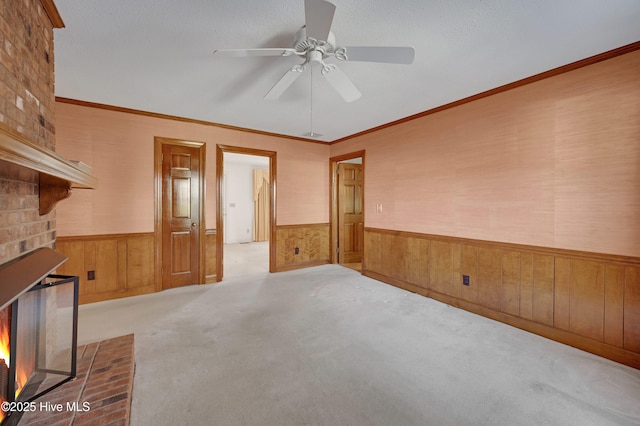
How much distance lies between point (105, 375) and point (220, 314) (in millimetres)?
1358

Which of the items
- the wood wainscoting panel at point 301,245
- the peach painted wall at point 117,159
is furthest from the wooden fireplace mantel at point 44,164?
the wood wainscoting panel at point 301,245

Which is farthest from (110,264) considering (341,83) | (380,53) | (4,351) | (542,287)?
(542,287)

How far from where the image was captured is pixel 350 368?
2.04 metres

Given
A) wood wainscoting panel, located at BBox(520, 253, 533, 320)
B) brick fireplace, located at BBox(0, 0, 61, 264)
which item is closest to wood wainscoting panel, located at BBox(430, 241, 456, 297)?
wood wainscoting panel, located at BBox(520, 253, 533, 320)

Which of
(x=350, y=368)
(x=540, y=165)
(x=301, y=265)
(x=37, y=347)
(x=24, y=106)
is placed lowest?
Result: (x=350, y=368)

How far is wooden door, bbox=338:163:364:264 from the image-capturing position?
5574mm

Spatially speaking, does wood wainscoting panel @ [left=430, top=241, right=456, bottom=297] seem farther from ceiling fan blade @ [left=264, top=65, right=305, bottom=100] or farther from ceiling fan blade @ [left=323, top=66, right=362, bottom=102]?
ceiling fan blade @ [left=264, top=65, right=305, bottom=100]

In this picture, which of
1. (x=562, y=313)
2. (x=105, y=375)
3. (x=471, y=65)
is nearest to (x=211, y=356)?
(x=105, y=375)

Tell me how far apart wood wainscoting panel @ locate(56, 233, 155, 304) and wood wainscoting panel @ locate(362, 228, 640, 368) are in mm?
3630

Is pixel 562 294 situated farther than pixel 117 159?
No

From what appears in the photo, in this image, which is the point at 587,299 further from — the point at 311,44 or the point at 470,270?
the point at 311,44

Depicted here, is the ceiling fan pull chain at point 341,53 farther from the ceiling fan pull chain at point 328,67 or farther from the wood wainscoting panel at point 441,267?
the wood wainscoting panel at point 441,267

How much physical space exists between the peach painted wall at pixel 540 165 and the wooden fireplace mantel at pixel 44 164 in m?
3.45

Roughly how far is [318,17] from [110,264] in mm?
3722
